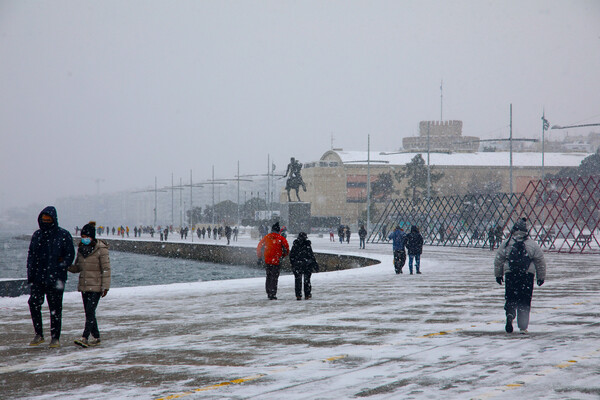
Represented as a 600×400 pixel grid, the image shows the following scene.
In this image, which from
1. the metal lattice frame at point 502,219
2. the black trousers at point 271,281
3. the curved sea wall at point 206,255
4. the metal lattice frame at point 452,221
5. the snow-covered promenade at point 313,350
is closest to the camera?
the snow-covered promenade at point 313,350

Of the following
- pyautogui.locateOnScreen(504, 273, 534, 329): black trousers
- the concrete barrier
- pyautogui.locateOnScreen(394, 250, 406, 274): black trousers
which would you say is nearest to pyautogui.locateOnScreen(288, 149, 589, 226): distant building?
pyautogui.locateOnScreen(394, 250, 406, 274): black trousers

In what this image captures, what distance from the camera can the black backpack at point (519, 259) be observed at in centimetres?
1091

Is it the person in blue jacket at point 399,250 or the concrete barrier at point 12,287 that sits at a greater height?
the person in blue jacket at point 399,250

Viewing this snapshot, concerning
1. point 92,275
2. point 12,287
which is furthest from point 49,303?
point 12,287

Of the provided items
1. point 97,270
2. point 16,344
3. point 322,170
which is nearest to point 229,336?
point 97,270

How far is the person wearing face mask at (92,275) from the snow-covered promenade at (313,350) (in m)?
0.40

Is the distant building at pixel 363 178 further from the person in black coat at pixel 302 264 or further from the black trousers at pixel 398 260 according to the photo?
the person in black coat at pixel 302 264

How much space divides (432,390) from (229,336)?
4230mm

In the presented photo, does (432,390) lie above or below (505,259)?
below

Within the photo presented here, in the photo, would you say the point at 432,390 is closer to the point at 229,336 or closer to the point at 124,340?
the point at 229,336

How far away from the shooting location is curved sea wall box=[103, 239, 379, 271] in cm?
3363

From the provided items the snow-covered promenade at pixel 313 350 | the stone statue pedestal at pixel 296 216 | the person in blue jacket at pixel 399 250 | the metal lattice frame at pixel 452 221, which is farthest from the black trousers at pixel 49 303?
the stone statue pedestal at pixel 296 216

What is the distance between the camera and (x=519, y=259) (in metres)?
10.9

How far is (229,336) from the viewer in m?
10.6
